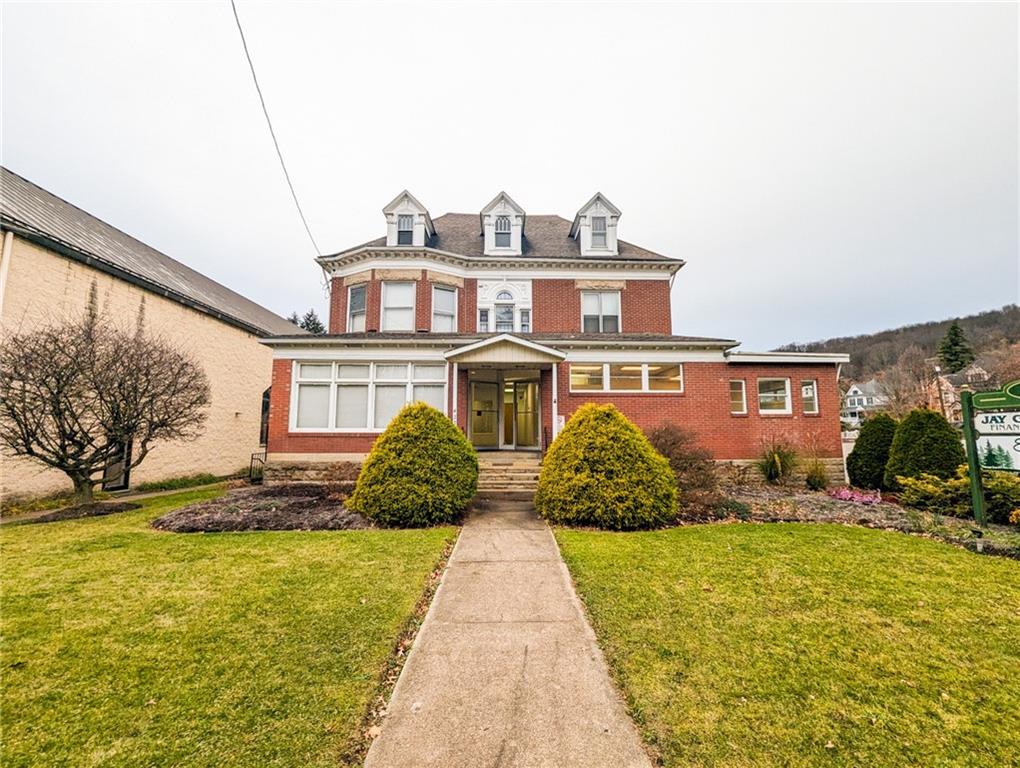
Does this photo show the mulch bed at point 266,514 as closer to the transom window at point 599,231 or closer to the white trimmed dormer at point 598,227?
the white trimmed dormer at point 598,227

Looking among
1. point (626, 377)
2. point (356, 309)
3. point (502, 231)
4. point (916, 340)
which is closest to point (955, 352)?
point (916, 340)

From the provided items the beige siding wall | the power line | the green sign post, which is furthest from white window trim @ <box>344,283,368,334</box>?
the green sign post

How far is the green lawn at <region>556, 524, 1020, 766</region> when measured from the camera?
2.47 metres

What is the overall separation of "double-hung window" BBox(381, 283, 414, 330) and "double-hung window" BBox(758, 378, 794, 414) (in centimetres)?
1268

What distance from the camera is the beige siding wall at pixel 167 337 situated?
9.88 meters

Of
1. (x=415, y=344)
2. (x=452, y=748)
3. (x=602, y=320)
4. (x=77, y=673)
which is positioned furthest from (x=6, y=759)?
(x=602, y=320)

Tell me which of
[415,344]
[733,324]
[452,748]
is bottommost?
[452,748]

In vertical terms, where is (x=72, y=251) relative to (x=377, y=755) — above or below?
above

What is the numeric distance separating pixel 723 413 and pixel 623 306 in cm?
559

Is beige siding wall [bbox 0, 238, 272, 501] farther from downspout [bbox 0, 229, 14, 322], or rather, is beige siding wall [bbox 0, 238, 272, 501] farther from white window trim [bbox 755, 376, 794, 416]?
white window trim [bbox 755, 376, 794, 416]

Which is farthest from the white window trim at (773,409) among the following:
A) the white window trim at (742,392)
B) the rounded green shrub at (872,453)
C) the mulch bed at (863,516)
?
the mulch bed at (863,516)

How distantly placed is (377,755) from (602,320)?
15392 millimetres

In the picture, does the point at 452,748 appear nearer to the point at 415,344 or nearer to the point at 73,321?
the point at 415,344

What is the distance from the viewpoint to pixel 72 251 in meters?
10.9
